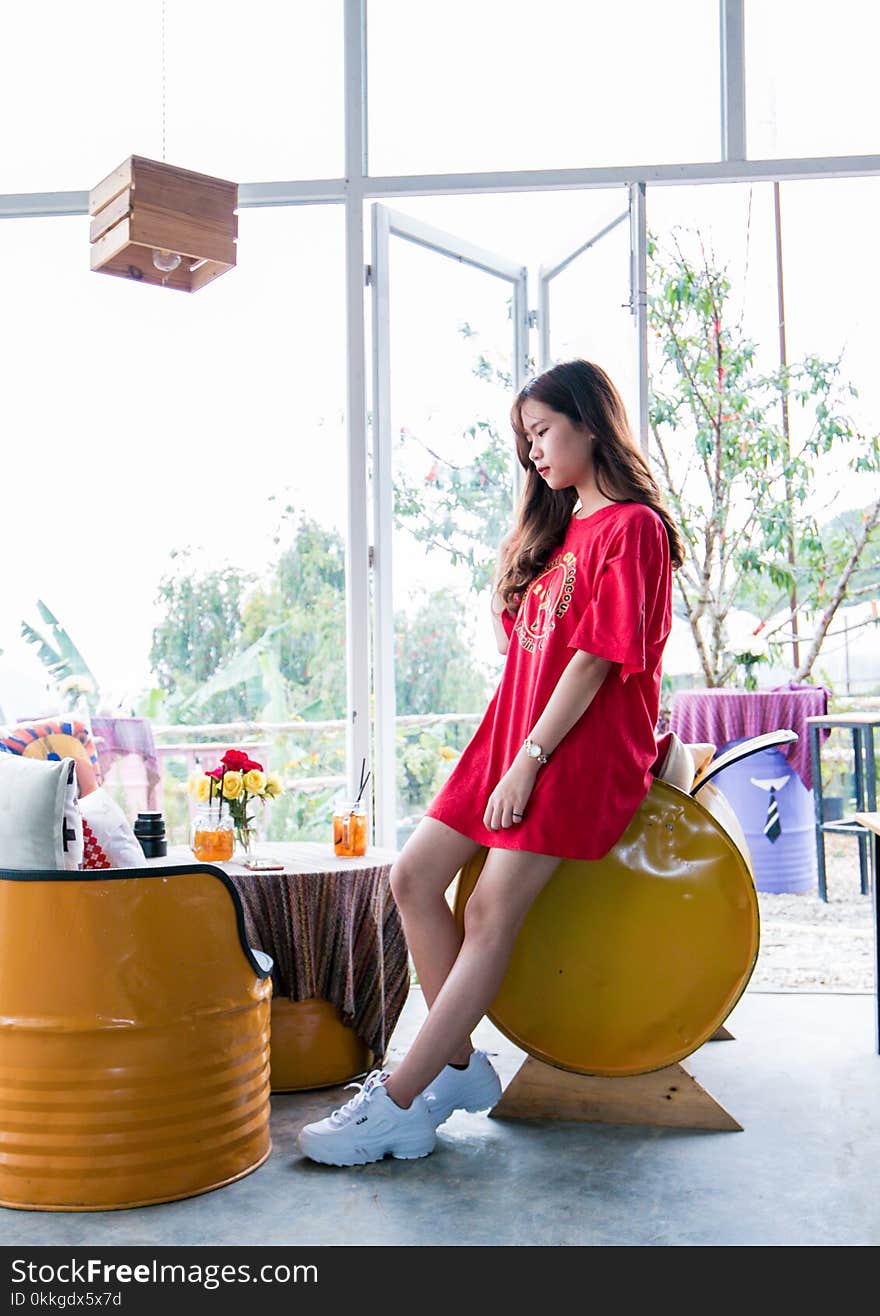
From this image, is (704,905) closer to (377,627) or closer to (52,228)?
(377,627)

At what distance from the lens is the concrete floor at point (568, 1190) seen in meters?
1.96

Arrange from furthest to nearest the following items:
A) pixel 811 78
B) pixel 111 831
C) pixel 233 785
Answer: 1. pixel 811 78
2. pixel 233 785
3. pixel 111 831

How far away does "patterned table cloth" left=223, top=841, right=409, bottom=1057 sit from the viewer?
2670 millimetres

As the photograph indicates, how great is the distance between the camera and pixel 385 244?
3865 mm

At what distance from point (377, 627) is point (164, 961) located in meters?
1.87

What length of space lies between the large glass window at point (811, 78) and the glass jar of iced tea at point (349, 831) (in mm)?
2334

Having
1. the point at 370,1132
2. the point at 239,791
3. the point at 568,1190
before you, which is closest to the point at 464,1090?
the point at 370,1132

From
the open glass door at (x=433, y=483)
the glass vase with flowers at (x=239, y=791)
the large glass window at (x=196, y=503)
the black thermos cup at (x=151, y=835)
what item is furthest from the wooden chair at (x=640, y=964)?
the large glass window at (x=196, y=503)

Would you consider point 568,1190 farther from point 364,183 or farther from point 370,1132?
point 364,183

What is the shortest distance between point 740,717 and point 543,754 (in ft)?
9.86

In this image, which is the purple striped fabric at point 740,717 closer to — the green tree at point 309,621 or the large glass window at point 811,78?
the green tree at point 309,621

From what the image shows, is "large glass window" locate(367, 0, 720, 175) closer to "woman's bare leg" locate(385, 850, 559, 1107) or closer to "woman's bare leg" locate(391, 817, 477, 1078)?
"woman's bare leg" locate(391, 817, 477, 1078)

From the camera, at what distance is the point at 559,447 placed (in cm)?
251

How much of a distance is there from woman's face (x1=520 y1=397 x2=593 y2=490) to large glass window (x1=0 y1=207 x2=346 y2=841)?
4.79 ft
